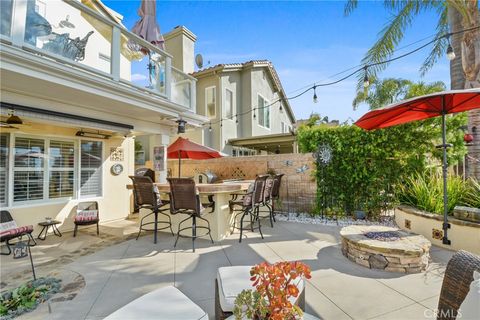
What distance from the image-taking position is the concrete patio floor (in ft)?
8.50

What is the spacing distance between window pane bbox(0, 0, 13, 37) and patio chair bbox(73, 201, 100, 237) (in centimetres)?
405

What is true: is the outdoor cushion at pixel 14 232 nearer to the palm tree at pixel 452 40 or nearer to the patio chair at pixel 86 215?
the patio chair at pixel 86 215

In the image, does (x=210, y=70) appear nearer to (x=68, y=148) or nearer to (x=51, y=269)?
(x=68, y=148)

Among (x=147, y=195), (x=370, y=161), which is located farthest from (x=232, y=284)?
(x=370, y=161)

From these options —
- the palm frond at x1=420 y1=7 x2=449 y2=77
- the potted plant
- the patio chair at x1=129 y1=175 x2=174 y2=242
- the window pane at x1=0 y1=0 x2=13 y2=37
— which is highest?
the palm frond at x1=420 y1=7 x2=449 y2=77

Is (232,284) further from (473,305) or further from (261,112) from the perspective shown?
(261,112)

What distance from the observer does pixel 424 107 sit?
434 centimetres

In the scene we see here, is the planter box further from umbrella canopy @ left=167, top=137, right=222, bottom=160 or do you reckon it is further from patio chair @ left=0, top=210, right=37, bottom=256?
patio chair @ left=0, top=210, right=37, bottom=256

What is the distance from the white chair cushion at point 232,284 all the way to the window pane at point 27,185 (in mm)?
5879

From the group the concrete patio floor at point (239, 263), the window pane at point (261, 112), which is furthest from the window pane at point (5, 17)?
the window pane at point (261, 112)

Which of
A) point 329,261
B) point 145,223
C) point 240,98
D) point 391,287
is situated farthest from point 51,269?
point 240,98

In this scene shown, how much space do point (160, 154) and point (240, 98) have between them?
7.38 m

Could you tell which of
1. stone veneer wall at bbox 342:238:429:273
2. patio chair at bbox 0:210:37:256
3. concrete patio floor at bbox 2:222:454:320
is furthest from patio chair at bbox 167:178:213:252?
stone veneer wall at bbox 342:238:429:273

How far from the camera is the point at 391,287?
298cm
